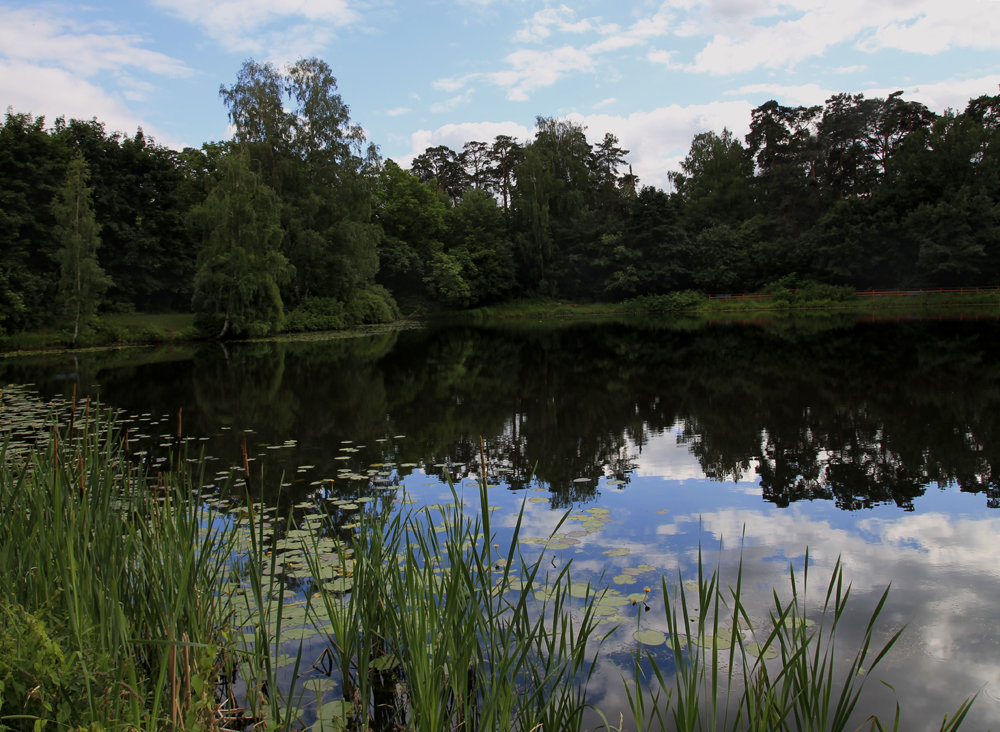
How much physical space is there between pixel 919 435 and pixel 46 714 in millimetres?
11035

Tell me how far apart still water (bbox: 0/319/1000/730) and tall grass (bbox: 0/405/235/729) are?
6.99ft

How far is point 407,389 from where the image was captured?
16562 mm

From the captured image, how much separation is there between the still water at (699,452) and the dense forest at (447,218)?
12485mm

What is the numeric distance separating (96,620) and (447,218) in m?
62.5

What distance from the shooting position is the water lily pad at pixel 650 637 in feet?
13.9

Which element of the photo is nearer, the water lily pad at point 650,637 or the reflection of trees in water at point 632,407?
the water lily pad at point 650,637

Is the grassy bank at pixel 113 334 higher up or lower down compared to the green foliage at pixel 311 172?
lower down

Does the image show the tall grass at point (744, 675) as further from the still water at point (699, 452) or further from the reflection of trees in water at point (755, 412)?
the reflection of trees in water at point (755, 412)

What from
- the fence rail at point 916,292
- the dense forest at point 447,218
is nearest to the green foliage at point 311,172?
the dense forest at point 447,218

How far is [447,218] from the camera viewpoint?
208 ft

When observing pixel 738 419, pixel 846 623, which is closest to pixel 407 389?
pixel 738 419

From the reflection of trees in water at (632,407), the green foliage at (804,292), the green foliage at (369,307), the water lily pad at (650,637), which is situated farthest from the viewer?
the green foliage at (804,292)

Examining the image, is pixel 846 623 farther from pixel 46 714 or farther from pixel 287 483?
pixel 287 483

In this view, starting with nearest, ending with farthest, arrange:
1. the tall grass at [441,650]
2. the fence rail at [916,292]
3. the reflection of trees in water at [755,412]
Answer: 1. the tall grass at [441,650]
2. the reflection of trees in water at [755,412]
3. the fence rail at [916,292]
